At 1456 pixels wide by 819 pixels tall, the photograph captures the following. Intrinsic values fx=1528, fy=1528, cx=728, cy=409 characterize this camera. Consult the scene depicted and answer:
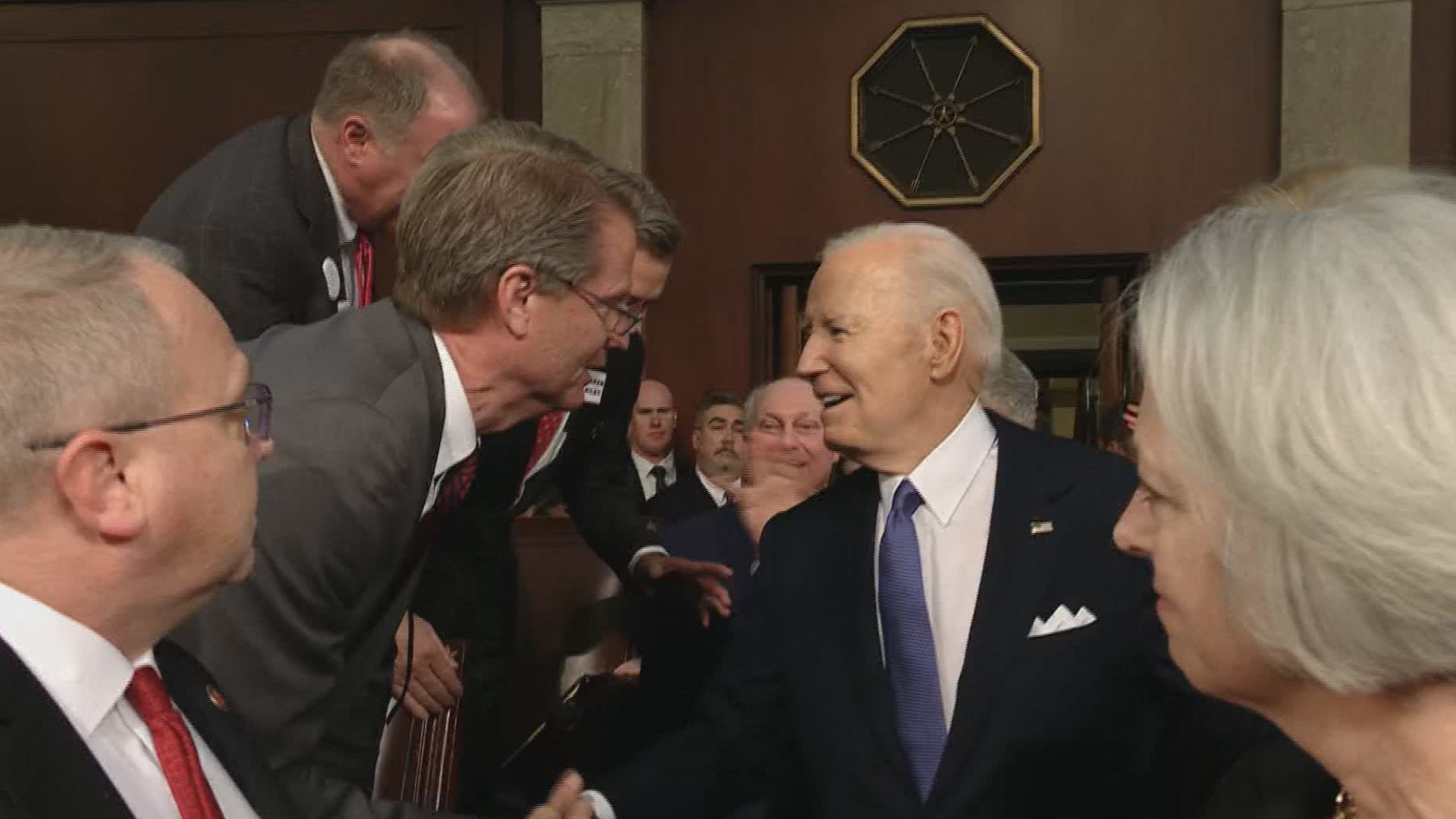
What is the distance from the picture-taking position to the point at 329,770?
2.09 metres

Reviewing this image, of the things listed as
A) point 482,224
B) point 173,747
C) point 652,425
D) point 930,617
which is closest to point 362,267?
point 482,224

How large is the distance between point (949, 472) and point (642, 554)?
121 cm

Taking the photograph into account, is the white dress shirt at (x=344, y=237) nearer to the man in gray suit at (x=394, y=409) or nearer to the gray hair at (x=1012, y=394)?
the man in gray suit at (x=394, y=409)

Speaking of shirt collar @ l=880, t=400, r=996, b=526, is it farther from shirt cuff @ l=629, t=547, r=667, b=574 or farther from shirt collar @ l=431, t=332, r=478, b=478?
shirt cuff @ l=629, t=547, r=667, b=574

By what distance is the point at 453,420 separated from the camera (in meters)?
2.16

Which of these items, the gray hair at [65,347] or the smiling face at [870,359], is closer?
the gray hair at [65,347]

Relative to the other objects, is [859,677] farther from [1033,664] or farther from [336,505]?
[336,505]

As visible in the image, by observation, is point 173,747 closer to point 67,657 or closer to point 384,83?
point 67,657

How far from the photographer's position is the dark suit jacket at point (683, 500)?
548 cm

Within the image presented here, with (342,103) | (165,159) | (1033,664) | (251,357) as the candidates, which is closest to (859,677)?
(1033,664)

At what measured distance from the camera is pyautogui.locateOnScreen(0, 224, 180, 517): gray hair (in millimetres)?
1315

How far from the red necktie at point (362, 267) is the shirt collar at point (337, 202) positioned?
33 mm

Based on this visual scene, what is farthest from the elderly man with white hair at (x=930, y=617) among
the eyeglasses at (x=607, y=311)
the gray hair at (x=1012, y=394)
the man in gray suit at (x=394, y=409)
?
the gray hair at (x=1012, y=394)

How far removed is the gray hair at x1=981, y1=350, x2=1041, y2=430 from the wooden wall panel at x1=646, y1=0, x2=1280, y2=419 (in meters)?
3.56
